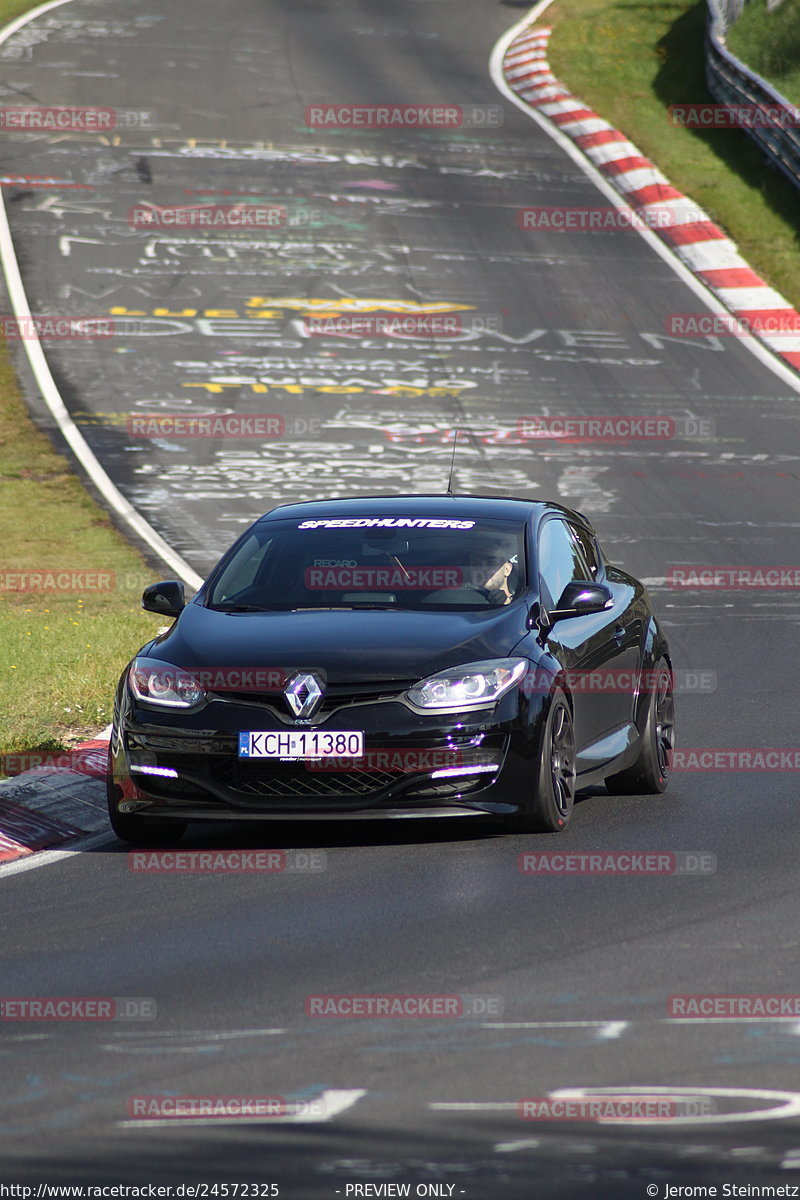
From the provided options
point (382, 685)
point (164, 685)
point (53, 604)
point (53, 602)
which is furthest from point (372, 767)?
point (53, 602)

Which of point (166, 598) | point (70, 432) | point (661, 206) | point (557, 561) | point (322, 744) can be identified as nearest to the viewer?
A: point (322, 744)

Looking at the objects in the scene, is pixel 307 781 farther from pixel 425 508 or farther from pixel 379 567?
pixel 425 508

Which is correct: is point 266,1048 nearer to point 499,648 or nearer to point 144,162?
point 499,648

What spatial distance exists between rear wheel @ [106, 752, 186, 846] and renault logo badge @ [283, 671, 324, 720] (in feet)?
2.72

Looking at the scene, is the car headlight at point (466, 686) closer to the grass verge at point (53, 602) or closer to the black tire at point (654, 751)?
the black tire at point (654, 751)

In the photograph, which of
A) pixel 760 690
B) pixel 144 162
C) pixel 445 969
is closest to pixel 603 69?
pixel 144 162

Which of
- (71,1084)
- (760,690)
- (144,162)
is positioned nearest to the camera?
(71,1084)

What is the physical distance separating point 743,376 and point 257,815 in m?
16.6

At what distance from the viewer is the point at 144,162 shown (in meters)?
33.0

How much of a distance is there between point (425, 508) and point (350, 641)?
1652 mm

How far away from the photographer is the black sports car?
8.07 meters

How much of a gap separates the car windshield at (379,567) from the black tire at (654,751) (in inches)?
48.1

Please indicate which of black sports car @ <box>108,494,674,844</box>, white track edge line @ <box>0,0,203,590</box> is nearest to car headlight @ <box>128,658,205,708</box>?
black sports car @ <box>108,494,674,844</box>

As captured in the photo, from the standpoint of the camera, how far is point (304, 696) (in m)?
8.06
